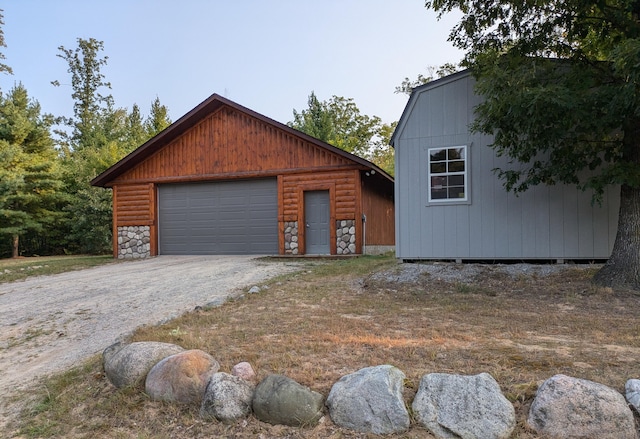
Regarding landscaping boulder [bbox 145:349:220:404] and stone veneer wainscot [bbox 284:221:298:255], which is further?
stone veneer wainscot [bbox 284:221:298:255]

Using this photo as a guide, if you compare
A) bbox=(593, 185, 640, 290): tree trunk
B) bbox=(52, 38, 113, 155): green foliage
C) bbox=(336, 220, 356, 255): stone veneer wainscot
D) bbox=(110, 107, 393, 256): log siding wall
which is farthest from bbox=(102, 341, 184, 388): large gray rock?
bbox=(52, 38, 113, 155): green foliage

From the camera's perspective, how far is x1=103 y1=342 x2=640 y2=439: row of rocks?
2.19m

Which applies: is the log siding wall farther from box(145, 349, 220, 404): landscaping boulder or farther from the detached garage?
box(145, 349, 220, 404): landscaping boulder

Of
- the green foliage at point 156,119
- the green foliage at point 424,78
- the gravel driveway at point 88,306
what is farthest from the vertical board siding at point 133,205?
the green foliage at point 424,78

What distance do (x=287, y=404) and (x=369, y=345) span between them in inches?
38.2

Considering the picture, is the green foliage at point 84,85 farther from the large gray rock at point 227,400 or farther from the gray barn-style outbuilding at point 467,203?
the large gray rock at point 227,400

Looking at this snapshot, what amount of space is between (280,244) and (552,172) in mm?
7709

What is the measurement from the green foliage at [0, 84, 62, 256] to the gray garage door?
7.04 metres

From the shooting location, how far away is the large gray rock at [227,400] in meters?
2.54

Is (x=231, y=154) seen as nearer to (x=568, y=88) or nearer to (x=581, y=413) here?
(x=568, y=88)

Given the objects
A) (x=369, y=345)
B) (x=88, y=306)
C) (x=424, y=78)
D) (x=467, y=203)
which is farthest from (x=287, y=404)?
(x=424, y=78)

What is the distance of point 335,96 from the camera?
3069cm

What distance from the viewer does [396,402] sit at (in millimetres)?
2361

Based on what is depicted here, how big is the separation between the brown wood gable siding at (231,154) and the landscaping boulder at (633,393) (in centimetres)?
942
